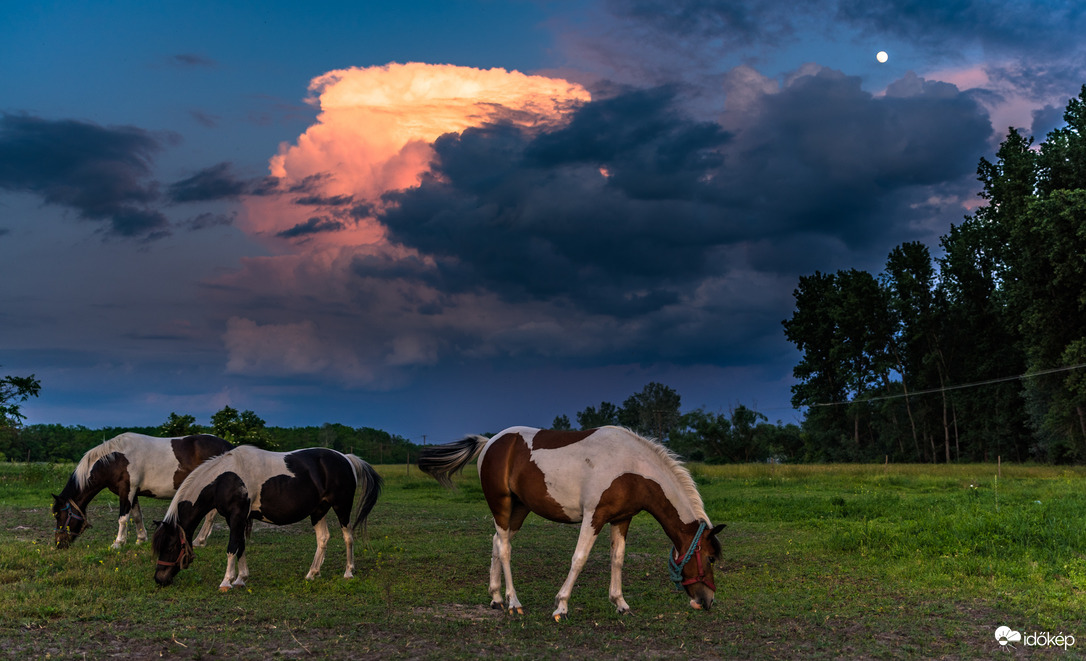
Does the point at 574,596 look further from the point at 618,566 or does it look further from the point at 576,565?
the point at 576,565

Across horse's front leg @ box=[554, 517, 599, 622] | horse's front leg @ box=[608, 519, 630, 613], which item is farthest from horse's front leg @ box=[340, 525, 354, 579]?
horse's front leg @ box=[608, 519, 630, 613]

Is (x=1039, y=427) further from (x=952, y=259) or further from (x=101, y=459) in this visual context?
(x=101, y=459)

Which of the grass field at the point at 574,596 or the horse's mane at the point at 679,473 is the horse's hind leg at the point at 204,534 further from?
the horse's mane at the point at 679,473

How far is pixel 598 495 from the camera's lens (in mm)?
A: 9484

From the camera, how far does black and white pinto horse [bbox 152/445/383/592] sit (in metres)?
10.7

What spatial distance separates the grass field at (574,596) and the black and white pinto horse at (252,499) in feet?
1.49

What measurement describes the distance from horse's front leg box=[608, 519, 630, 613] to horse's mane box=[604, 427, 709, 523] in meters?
0.91

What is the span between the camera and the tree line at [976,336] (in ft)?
136

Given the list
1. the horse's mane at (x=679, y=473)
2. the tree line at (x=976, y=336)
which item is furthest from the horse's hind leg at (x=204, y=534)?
the tree line at (x=976, y=336)

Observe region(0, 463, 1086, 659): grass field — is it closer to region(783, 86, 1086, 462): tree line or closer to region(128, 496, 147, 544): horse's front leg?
region(128, 496, 147, 544): horse's front leg

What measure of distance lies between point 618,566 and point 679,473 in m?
1.52

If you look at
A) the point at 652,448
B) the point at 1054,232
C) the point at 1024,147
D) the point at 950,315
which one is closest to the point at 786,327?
the point at 950,315

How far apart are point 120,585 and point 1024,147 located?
197 ft

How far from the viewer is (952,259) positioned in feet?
205
